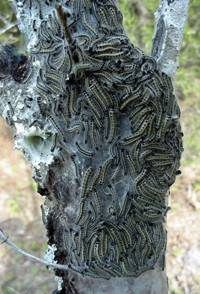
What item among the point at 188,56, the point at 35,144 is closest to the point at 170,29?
the point at 35,144

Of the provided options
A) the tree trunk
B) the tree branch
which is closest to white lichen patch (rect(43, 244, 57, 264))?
the tree trunk

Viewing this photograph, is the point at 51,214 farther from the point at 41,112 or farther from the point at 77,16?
the point at 77,16

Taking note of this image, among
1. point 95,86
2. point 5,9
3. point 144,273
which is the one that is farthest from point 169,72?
point 5,9

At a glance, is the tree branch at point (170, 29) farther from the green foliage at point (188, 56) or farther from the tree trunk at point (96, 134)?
the green foliage at point (188, 56)

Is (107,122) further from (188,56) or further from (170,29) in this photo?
(188,56)

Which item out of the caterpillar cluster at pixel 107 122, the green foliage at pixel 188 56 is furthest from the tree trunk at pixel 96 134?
the green foliage at pixel 188 56
